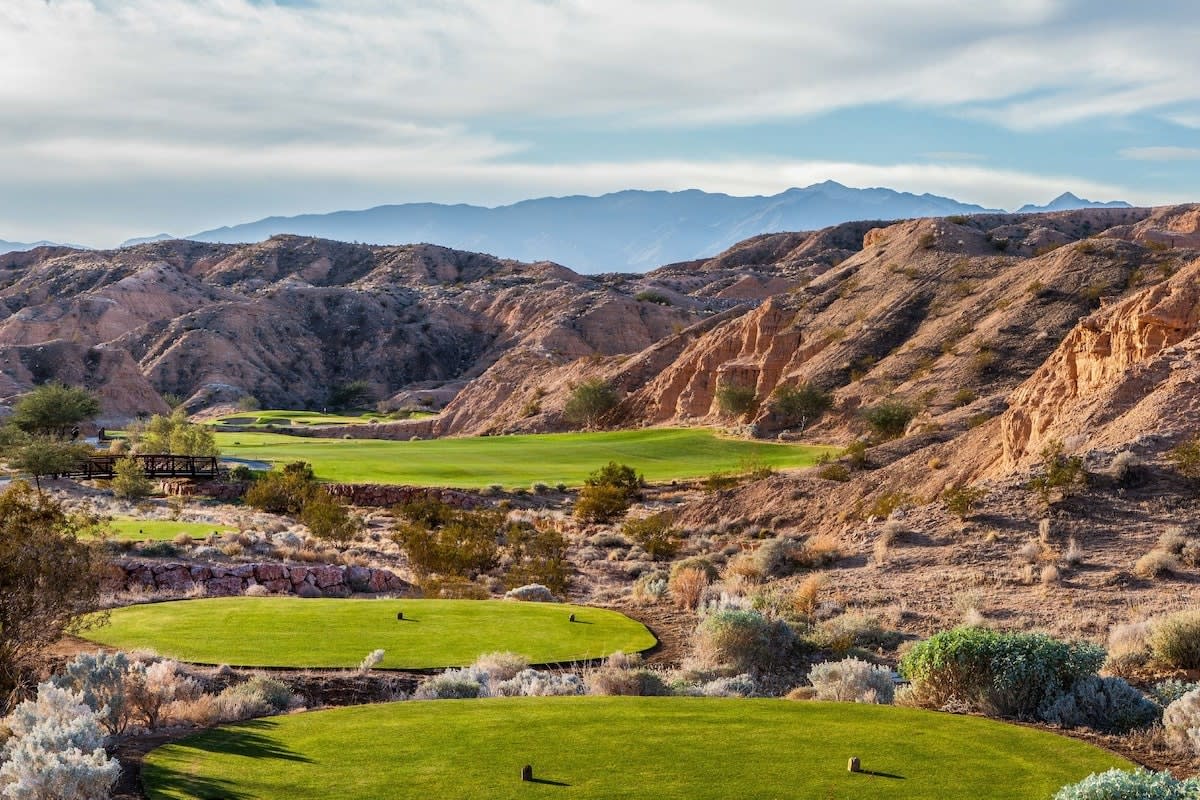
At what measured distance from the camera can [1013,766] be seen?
9.15m

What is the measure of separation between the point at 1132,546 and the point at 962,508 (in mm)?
3544

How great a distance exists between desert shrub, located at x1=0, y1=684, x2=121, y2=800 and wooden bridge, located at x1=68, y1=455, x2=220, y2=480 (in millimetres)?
35418

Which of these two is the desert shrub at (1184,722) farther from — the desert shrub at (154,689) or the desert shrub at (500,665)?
the desert shrub at (154,689)

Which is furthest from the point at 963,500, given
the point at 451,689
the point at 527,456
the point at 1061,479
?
the point at 527,456

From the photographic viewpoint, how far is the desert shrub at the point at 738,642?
15.9 m

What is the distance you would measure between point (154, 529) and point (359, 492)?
47.6ft

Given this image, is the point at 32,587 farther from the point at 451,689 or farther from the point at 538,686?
the point at 538,686

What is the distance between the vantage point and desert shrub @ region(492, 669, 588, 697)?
1253 centimetres

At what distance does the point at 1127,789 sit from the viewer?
7629 millimetres

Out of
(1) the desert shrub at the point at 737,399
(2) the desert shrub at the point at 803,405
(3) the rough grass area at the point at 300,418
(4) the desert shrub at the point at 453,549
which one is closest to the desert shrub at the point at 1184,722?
(4) the desert shrub at the point at 453,549

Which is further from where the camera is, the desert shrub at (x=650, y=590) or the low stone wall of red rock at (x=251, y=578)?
the desert shrub at (x=650, y=590)

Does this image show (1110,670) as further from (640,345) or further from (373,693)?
(640,345)

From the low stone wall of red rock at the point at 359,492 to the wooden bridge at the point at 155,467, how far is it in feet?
1.89

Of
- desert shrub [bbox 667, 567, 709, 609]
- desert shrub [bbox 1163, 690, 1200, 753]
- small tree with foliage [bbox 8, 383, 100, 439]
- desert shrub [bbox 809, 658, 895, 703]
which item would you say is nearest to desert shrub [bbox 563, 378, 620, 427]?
small tree with foliage [bbox 8, 383, 100, 439]
